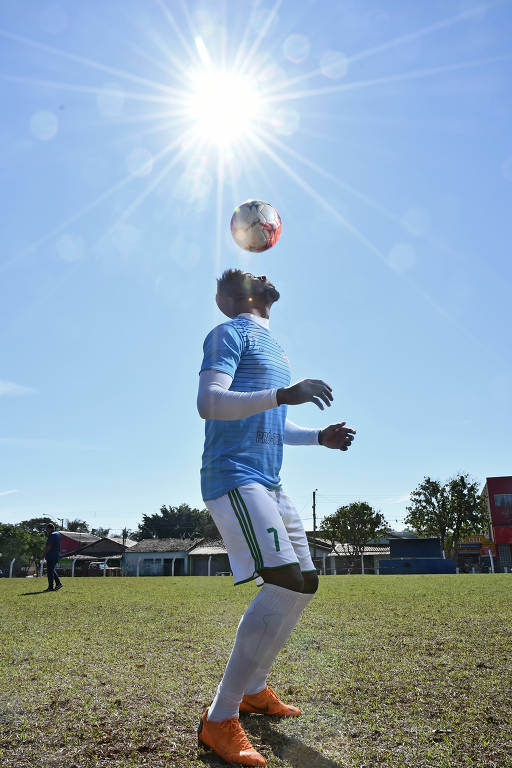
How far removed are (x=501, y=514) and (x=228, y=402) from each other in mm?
57562

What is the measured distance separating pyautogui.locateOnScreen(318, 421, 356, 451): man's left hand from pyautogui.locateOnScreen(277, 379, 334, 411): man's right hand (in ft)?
1.97

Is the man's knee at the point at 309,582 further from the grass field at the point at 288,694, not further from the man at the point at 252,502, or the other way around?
the grass field at the point at 288,694

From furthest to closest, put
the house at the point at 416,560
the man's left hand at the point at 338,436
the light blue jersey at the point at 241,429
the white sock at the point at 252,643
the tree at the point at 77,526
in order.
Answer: the tree at the point at 77,526, the house at the point at 416,560, the man's left hand at the point at 338,436, the light blue jersey at the point at 241,429, the white sock at the point at 252,643

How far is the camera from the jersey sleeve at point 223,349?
115 inches

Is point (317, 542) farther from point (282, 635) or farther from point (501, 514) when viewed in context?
point (282, 635)

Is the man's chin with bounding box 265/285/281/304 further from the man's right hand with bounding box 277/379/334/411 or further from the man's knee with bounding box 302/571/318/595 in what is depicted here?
the man's knee with bounding box 302/571/318/595

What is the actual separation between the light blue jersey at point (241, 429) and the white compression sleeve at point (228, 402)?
148mm

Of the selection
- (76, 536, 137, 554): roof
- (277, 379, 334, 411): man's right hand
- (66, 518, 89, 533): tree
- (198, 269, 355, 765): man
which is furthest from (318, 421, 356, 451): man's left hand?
(66, 518, 89, 533): tree

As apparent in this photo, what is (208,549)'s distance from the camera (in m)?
67.6

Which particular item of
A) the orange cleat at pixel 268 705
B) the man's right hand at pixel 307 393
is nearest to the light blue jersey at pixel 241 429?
the man's right hand at pixel 307 393

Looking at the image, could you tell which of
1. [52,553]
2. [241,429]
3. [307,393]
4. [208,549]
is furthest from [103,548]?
[307,393]

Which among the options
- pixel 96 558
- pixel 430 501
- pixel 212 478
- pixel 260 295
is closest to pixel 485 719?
pixel 212 478

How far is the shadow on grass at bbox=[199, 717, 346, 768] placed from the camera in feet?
7.26

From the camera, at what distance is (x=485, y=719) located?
103 inches
